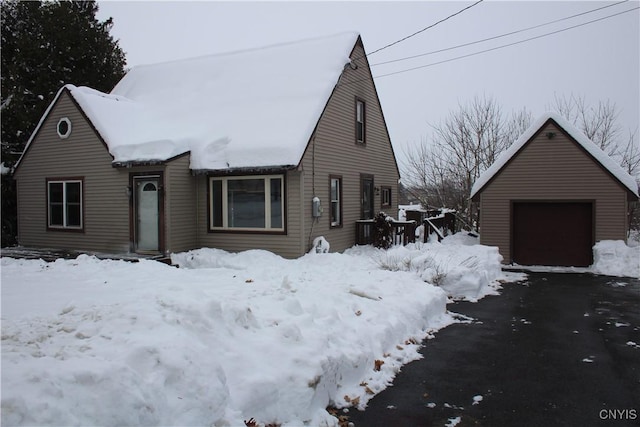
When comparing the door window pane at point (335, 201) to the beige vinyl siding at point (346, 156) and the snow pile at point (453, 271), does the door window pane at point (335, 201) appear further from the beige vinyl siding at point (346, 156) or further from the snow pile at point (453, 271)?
the snow pile at point (453, 271)

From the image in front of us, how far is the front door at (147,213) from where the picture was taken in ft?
45.3

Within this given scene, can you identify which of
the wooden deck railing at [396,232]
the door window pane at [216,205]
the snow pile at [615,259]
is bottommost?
the snow pile at [615,259]

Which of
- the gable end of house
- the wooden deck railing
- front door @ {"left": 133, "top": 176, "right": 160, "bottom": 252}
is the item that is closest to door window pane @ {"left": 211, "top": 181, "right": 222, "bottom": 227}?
front door @ {"left": 133, "top": 176, "right": 160, "bottom": 252}

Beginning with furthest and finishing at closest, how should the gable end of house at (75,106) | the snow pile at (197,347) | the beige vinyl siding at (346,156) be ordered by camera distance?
the gable end of house at (75,106), the beige vinyl siding at (346,156), the snow pile at (197,347)

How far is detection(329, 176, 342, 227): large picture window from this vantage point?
1557 cm

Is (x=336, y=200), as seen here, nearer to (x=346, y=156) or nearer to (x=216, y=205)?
(x=346, y=156)

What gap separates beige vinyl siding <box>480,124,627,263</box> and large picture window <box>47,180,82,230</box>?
14.0 metres

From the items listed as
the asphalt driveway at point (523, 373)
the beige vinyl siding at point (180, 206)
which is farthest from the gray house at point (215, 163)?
the asphalt driveway at point (523, 373)

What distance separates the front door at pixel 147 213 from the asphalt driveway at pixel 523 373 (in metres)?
8.64

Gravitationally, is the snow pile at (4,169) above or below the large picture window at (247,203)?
above

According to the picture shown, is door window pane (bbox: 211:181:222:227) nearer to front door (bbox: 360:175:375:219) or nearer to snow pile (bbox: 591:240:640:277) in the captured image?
front door (bbox: 360:175:375:219)

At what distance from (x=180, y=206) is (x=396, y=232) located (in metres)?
7.28

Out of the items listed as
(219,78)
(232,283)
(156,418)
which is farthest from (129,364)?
(219,78)

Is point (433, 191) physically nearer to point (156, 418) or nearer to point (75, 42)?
point (75, 42)
